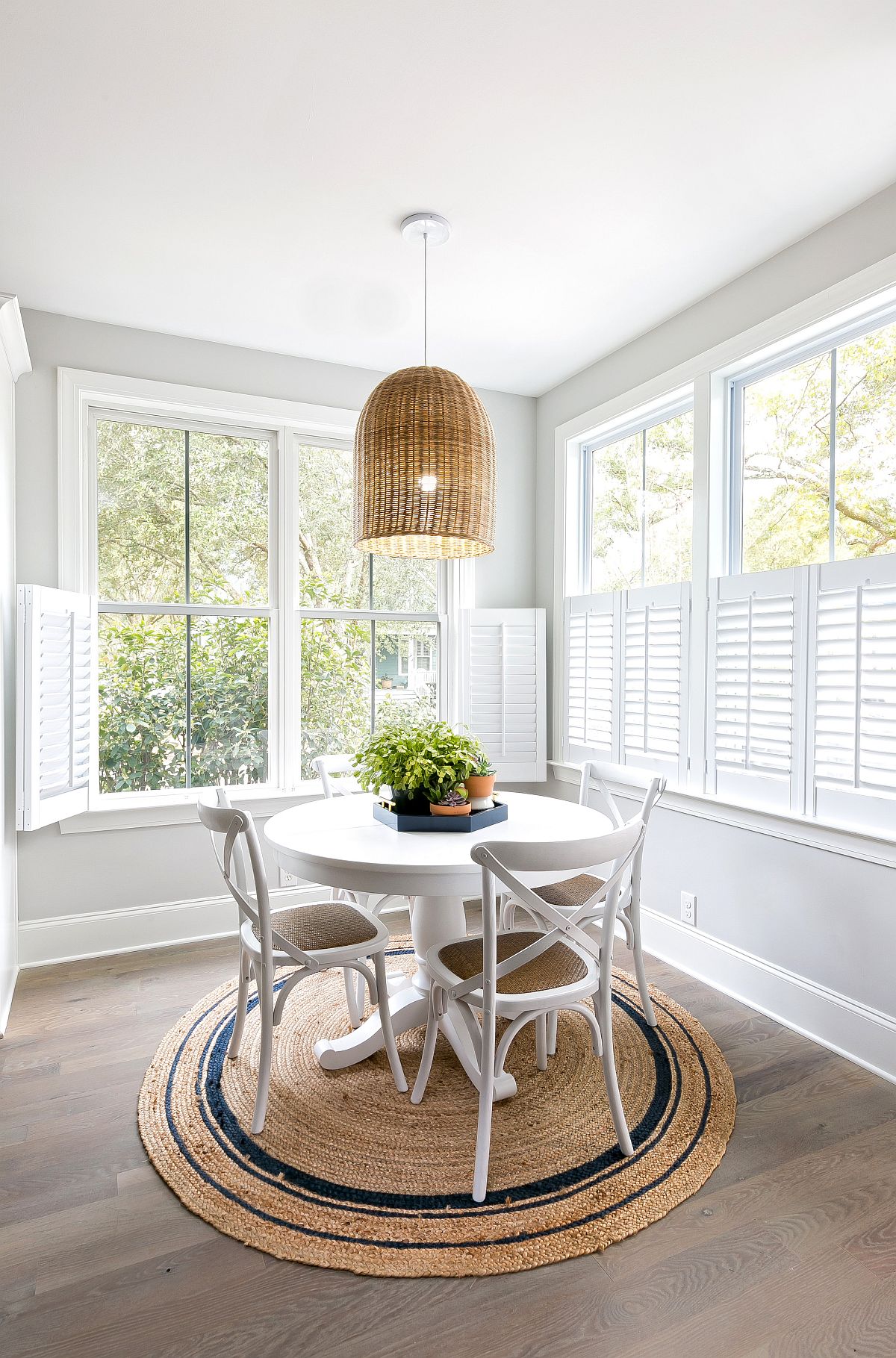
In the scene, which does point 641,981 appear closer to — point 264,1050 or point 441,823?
point 441,823

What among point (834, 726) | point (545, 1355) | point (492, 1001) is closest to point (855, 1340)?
point (545, 1355)

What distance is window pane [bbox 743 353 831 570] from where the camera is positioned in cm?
260

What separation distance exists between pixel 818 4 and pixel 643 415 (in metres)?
1.82

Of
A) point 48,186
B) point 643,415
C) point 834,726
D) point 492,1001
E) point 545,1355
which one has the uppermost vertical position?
point 48,186

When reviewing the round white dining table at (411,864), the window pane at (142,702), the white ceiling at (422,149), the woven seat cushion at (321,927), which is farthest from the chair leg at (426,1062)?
Result: the white ceiling at (422,149)

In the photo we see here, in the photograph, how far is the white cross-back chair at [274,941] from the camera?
6.51ft

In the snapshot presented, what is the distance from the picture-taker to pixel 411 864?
1.90 meters

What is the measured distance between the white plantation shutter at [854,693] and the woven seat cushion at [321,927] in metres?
1.53

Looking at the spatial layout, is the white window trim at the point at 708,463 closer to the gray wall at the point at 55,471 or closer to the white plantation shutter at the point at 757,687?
the white plantation shutter at the point at 757,687

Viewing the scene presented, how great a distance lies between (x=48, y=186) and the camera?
2.27 m

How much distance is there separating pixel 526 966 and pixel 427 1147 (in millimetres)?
517

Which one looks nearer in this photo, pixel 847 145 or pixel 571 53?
pixel 571 53

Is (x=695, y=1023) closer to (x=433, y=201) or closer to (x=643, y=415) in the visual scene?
(x=643, y=415)

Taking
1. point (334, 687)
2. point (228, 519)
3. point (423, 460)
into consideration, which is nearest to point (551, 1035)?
point (423, 460)
